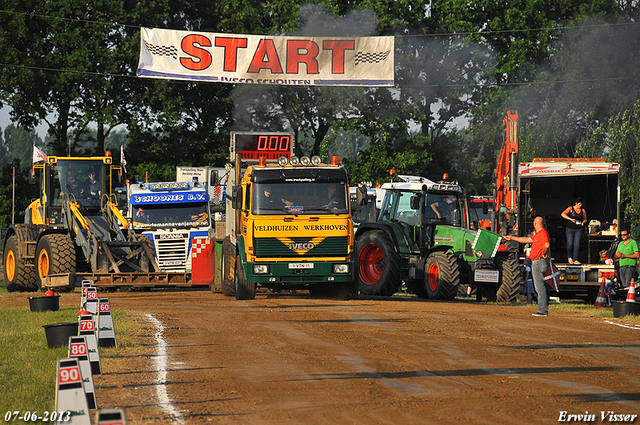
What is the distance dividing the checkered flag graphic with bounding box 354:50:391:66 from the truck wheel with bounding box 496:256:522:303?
542 inches

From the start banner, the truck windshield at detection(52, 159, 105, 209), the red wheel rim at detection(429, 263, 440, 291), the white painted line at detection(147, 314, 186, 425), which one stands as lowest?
the white painted line at detection(147, 314, 186, 425)

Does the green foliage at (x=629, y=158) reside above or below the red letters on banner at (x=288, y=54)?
below

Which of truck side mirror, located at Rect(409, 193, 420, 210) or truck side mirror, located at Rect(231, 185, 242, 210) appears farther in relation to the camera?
truck side mirror, located at Rect(409, 193, 420, 210)

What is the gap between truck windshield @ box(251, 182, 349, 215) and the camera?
62.5 ft

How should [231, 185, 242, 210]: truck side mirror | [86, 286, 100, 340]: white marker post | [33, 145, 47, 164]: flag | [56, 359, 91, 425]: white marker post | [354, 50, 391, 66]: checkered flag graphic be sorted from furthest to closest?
[354, 50, 391, 66]: checkered flag graphic < [33, 145, 47, 164]: flag < [231, 185, 242, 210]: truck side mirror < [86, 286, 100, 340]: white marker post < [56, 359, 91, 425]: white marker post

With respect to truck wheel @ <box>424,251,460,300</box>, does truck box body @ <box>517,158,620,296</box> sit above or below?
above

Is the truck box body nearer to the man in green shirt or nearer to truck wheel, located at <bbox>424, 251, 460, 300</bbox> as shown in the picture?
the man in green shirt

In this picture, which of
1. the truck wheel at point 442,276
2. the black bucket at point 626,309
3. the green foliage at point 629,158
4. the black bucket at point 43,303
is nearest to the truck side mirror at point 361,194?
the truck wheel at point 442,276

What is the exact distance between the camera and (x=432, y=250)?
21.3 meters

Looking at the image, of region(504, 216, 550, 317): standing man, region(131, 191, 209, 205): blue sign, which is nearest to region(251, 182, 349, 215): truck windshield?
region(504, 216, 550, 317): standing man

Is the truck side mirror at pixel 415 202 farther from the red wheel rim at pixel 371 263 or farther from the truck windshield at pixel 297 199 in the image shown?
the truck windshield at pixel 297 199

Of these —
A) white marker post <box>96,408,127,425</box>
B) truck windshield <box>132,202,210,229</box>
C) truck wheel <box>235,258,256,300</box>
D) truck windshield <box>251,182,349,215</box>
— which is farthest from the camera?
truck windshield <box>132,202,210,229</box>

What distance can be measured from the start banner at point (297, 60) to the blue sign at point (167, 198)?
6747mm

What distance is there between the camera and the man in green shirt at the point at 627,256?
64.9ft
